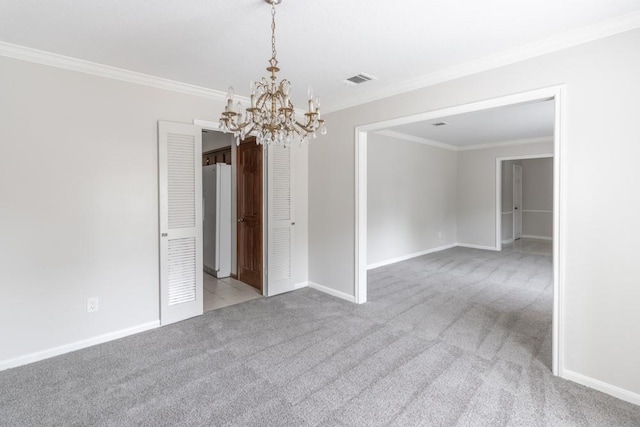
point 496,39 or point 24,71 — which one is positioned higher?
point 496,39

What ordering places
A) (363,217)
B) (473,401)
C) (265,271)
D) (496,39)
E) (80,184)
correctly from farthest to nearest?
(265,271), (363,217), (80,184), (496,39), (473,401)

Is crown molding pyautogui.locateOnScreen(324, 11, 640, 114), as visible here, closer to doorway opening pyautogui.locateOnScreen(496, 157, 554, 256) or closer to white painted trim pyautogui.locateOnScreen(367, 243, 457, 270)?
white painted trim pyautogui.locateOnScreen(367, 243, 457, 270)

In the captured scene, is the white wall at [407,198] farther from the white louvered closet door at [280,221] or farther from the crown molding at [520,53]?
the crown molding at [520,53]

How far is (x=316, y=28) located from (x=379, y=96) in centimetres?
154

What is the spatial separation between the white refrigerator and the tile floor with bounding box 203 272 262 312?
27cm

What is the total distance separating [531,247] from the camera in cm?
786

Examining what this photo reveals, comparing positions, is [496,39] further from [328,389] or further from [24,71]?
[24,71]

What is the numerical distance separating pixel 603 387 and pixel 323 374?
1968 mm

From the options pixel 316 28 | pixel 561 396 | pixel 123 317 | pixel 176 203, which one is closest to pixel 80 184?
pixel 176 203

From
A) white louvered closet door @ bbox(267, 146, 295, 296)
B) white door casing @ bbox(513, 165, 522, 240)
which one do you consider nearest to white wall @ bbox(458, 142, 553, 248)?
white door casing @ bbox(513, 165, 522, 240)

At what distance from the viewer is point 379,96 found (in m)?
3.63

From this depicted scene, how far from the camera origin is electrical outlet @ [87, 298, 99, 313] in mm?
2887

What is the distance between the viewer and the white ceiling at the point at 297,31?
2006mm

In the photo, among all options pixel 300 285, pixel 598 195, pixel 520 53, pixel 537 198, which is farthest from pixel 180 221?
pixel 537 198
